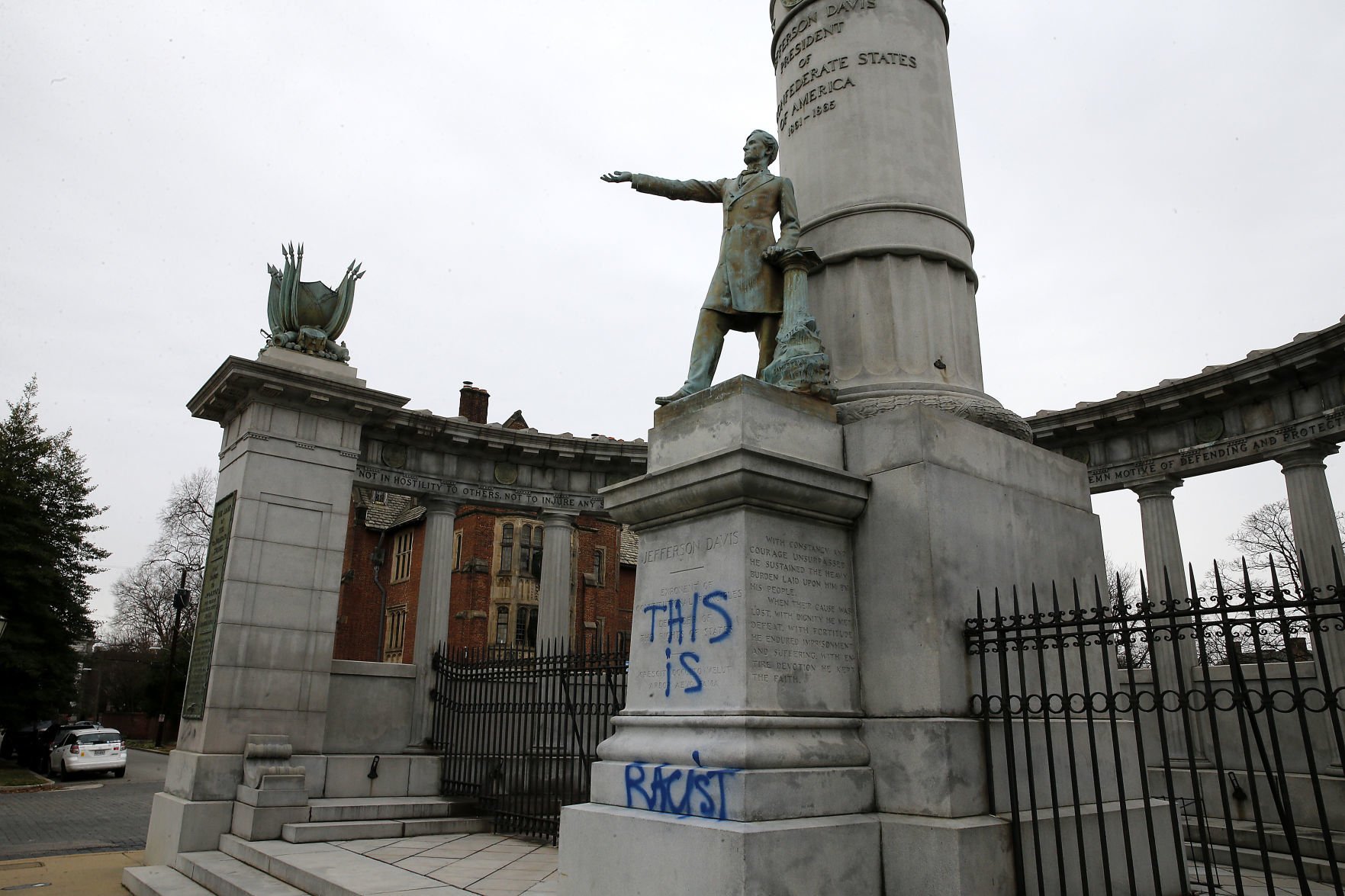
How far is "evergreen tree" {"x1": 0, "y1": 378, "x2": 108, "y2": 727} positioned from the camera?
34281 millimetres

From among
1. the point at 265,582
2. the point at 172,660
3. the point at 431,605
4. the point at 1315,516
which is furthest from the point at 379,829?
the point at 172,660

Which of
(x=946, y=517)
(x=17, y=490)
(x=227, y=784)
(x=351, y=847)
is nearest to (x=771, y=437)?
(x=946, y=517)

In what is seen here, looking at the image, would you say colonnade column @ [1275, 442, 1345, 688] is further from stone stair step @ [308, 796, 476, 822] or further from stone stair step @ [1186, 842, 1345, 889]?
stone stair step @ [308, 796, 476, 822]

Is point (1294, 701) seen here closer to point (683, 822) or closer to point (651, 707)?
point (683, 822)

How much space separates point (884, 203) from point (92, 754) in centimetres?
3432

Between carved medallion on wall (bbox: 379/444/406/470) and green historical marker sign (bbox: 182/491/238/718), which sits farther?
carved medallion on wall (bbox: 379/444/406/470)

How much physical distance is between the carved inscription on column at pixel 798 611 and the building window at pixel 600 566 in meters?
41.9

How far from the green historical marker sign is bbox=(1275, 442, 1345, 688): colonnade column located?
1732 cm

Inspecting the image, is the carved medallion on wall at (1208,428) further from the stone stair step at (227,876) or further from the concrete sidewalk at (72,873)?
the concrete sidewalk at (72,873)

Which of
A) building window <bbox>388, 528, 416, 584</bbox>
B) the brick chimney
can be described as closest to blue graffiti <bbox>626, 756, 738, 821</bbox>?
the brick chimney

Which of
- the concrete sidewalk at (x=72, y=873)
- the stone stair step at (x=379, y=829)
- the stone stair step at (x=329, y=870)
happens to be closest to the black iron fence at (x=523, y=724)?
the stone stair step at (x=379, y=829)

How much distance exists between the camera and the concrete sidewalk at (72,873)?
36.4ft

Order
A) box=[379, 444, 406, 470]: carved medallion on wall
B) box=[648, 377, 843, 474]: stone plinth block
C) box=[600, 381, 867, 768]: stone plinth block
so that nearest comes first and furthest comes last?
1. box=[600, 381, 867, 768]: stone plinth block
2. box=[648, 377, 843, 474]: stone plinth block
3. box=[379, 444, 406, 470]: carved medallion on wall

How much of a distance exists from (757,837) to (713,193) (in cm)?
558
